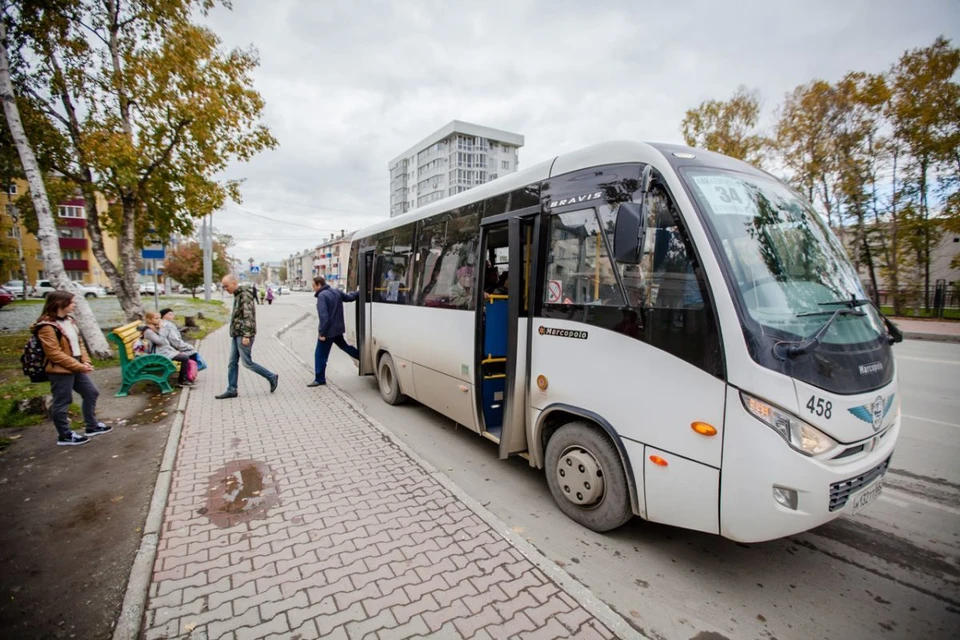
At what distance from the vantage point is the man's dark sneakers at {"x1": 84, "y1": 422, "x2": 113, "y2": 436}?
18.5 feet

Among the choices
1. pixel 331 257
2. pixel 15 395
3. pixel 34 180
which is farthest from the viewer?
pixel 331 257

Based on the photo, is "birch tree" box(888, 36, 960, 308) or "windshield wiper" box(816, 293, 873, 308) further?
"birch tree" box(888, 36, 960, 308)

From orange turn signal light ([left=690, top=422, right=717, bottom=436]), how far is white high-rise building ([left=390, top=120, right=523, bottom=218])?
73.8 m

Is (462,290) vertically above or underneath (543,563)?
above

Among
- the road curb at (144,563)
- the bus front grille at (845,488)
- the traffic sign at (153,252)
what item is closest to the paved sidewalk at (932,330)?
the bus front grille at (845,488)

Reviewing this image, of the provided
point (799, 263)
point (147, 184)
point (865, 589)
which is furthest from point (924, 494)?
point (147, 184)

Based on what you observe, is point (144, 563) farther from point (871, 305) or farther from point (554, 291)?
point (871, 305)

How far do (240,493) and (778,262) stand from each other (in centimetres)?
490

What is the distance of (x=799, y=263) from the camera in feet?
9.84

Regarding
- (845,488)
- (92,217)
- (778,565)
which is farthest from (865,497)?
(92,217)

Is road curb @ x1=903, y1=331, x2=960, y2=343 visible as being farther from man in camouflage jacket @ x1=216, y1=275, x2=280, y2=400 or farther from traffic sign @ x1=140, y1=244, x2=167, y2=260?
traffic sign @ x1=140, y1=244, x2=167, y2=260

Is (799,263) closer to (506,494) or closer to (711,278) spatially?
(711,278)

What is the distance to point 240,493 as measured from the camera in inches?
165

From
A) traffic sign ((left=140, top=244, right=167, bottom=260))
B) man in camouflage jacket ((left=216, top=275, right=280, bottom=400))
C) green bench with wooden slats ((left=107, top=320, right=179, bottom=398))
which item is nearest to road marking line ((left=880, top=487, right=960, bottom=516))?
man in camouflage jacket ((left=216, top=275, right=280, bottom=400))
